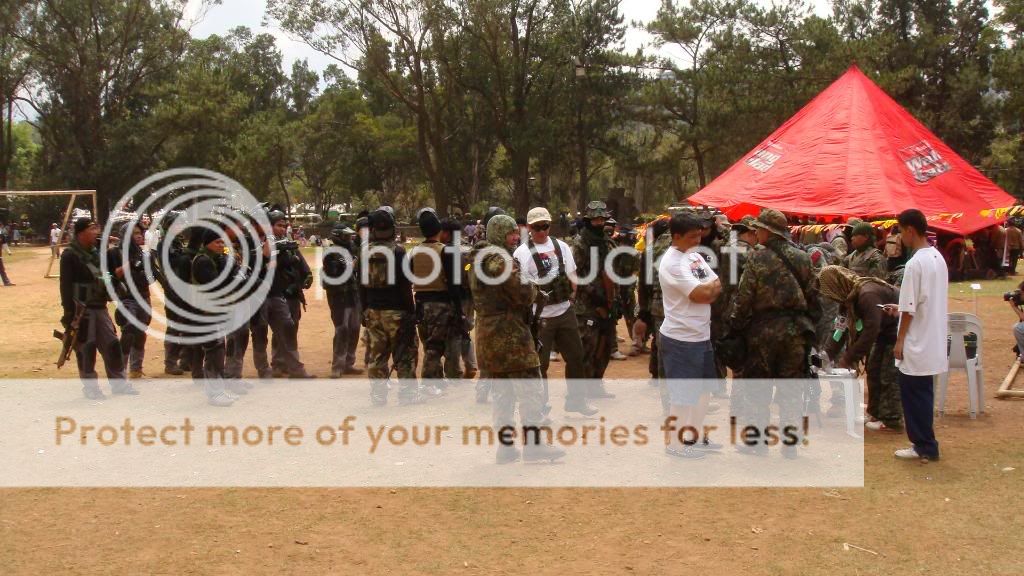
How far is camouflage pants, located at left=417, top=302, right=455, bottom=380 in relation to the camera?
28.3 feet

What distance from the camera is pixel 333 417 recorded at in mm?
8156

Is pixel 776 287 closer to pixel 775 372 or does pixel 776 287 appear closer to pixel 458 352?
pixel 775 372

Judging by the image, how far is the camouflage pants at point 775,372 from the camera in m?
6.43

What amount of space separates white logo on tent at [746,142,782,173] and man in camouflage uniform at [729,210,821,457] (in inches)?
573

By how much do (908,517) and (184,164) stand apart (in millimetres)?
45070

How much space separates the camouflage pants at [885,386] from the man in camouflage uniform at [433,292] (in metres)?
3.82

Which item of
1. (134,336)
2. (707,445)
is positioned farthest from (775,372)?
(134,336)

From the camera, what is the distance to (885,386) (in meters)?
7.36

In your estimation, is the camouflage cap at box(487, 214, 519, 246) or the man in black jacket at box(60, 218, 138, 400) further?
the man in black jacket at box(60, 218, 138, 400)

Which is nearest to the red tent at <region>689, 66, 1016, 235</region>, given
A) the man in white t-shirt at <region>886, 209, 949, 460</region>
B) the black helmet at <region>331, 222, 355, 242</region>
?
the black helmet at <region>331, 222, 355, 242</region>

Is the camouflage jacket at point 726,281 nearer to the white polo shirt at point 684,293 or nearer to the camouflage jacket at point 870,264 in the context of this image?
the camouflage jacket at point 870,264

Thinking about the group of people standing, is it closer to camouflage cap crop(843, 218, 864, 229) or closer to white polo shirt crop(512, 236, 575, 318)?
white polo shirt crop(512, 236, 575, 318)

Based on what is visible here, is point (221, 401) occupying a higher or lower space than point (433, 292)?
lower

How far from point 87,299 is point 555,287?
4.82 metres
